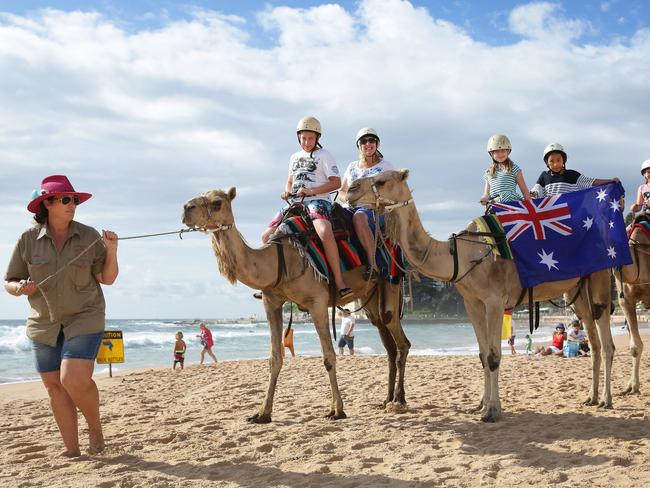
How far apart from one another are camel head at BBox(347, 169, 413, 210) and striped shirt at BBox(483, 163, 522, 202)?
1.92m

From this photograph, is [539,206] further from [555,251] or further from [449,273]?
[449,273]

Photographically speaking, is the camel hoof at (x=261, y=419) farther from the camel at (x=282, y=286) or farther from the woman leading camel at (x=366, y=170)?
the woman leading camel at (x=366, y=170)

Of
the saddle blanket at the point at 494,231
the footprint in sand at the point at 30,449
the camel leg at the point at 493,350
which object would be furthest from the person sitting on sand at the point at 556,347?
the footprint in sand at the point at 30,449

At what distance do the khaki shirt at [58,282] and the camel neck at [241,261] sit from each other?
1.49 meters

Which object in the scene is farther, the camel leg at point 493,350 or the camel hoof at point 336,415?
the camel hoof at point 336,415

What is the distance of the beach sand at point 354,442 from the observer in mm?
5375

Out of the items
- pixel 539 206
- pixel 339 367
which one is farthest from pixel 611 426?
pixel 339 367

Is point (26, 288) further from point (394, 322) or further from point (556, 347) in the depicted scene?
point (556, 347)

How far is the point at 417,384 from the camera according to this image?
12.1m

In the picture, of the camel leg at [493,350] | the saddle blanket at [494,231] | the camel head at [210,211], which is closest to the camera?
the camel head at [210,211]

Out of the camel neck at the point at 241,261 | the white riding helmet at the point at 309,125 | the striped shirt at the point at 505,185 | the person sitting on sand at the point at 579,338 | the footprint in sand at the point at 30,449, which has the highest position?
the white riding helmet at the point at 309,125

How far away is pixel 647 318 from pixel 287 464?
74.2 m

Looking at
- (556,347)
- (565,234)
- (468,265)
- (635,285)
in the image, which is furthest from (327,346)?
(556,347)

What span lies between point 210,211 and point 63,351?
2.08 metres
